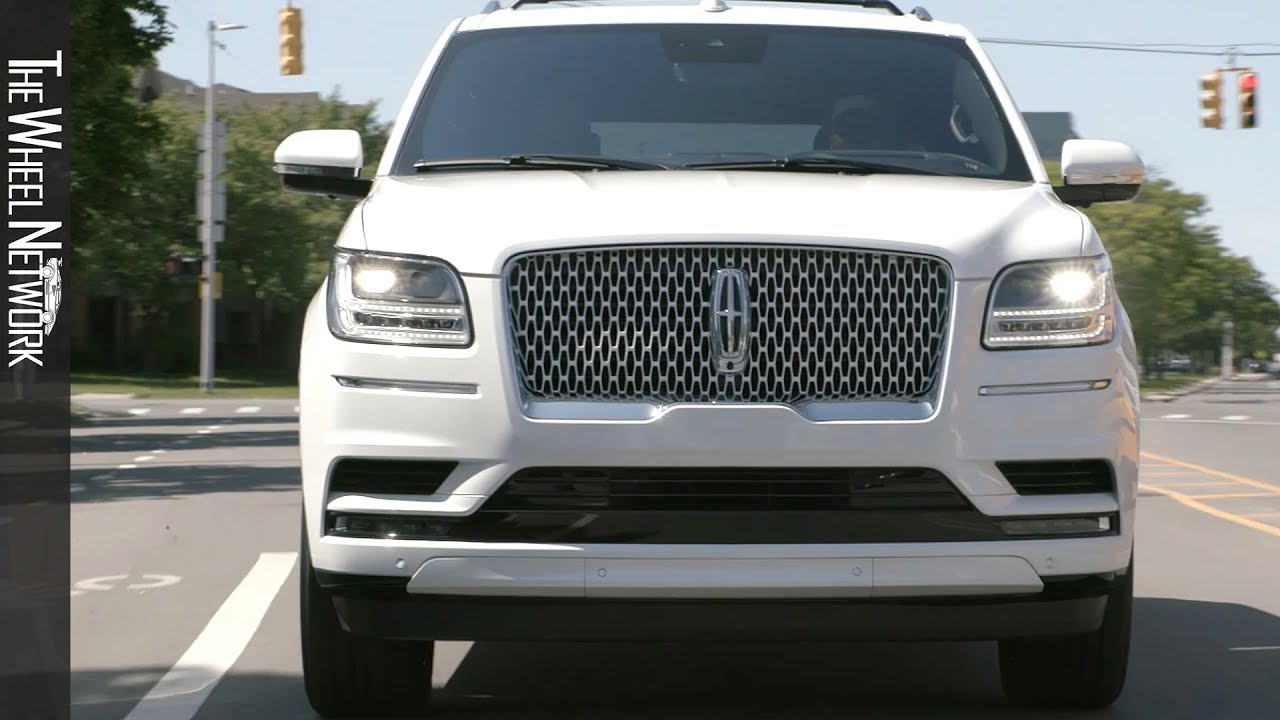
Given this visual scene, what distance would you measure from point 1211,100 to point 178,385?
2847cm

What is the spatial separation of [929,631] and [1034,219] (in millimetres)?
1075

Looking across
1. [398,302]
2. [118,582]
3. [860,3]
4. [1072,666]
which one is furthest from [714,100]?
[118,582]

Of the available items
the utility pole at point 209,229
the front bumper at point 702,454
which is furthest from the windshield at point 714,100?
the utility pole at point 209,229

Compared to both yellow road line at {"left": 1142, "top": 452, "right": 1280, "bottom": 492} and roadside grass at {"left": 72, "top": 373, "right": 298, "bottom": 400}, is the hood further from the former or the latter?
roadside grass at {"left": 72, "top": 373, "right": 298, "bottom": 400}

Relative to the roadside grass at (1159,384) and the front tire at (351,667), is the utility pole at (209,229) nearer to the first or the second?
the roadside grass at (1159,384)

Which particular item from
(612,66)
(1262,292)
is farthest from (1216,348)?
(612,66)

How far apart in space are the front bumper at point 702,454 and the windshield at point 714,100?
104 centimetres

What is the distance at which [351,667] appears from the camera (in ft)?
17.6

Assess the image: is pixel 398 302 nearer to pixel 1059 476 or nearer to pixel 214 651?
pixel 1059 476

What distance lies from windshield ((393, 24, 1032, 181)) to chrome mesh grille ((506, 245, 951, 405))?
841 millimetres

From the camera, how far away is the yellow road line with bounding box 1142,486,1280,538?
11.9 meters

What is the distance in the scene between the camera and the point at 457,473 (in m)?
4.79

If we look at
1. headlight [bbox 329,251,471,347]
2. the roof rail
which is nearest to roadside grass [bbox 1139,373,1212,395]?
the roof rail

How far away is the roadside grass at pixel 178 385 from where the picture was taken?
146 ft
